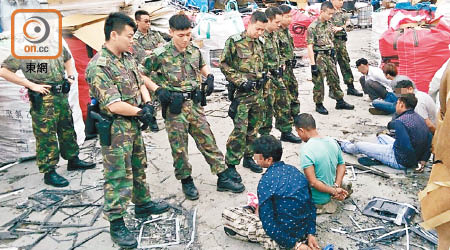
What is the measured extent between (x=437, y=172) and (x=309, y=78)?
6339 mm

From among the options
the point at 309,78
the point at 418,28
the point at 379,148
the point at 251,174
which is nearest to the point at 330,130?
the point at 379,148

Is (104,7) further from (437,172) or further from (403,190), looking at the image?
(437,172)

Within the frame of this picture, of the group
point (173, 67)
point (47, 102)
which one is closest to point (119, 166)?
point (173, 67)

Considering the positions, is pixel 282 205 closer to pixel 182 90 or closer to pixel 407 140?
pixel 182 90

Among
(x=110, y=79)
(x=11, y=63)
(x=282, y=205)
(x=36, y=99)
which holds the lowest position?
(x=282, y=205)

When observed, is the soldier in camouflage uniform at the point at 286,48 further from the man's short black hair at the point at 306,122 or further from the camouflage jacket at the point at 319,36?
the man's short black hair at the point at 306,122

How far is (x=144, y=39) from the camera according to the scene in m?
6.24

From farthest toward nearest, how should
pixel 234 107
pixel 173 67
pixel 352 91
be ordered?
pixel 352 91 → pixel 234 107 → pixel 173 67

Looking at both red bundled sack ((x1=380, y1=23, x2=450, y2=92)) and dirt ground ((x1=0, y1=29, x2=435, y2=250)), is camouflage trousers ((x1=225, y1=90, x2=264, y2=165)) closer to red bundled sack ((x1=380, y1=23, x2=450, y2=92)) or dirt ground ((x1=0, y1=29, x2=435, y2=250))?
dirt ground ((x1=0, y1=29, x2=435, y2=250))

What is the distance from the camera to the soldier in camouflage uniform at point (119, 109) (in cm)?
318

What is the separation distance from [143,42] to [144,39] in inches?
2.3

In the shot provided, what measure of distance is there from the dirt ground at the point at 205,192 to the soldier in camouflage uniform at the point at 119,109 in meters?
0.41

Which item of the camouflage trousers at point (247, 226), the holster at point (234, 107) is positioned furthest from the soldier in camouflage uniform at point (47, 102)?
the camouflage trousers at point (247, 226)

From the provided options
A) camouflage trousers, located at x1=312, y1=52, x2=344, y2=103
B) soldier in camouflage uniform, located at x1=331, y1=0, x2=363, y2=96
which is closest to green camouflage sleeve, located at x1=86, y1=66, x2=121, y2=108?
camouflage trousers, located at x1=312, y1=52, x2=344, y2=103
